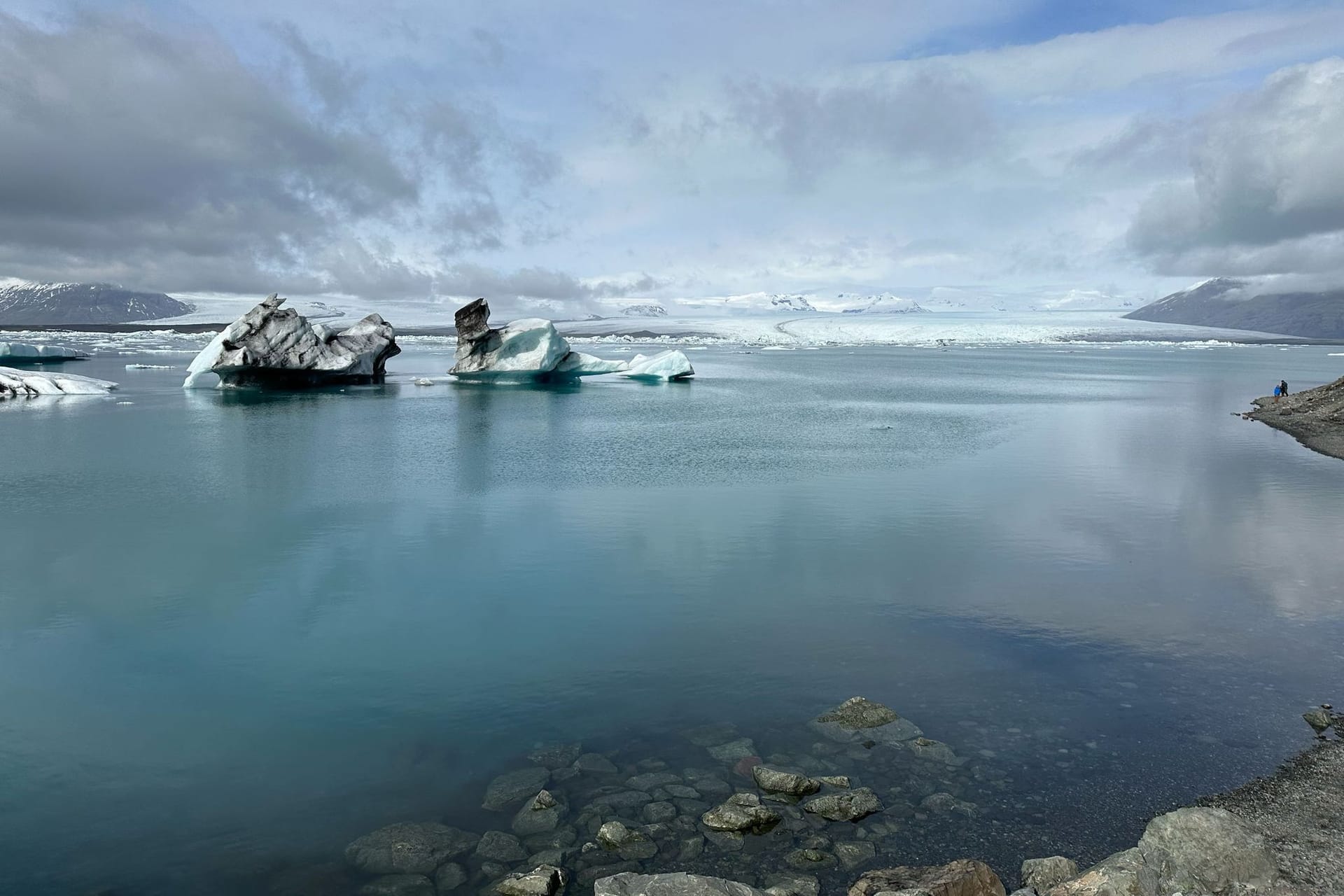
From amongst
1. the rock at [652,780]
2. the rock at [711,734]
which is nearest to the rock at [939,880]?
the rock at [652,780]

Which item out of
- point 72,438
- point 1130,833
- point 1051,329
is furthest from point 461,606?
point 1051,329

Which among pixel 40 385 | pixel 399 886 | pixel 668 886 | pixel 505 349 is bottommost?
pixel 399 886

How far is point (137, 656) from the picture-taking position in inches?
269

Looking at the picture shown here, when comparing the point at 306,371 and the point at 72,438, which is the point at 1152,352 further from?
the point at 72,438

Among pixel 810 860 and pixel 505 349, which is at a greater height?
pixel 505 349

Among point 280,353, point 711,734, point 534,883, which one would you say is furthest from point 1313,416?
point 280,353

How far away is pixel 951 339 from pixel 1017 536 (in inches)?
3255

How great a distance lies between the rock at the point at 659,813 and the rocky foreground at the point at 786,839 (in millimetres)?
12

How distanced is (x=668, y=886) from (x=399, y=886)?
4.49 ft

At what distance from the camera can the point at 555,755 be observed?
542 cm

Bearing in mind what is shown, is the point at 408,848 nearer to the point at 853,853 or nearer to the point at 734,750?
the point at 734,750

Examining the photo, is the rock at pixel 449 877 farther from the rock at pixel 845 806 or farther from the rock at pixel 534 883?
the rock at pixel 845 806

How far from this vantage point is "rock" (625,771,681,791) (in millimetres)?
5047

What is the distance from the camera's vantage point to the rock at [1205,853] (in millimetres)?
3920
